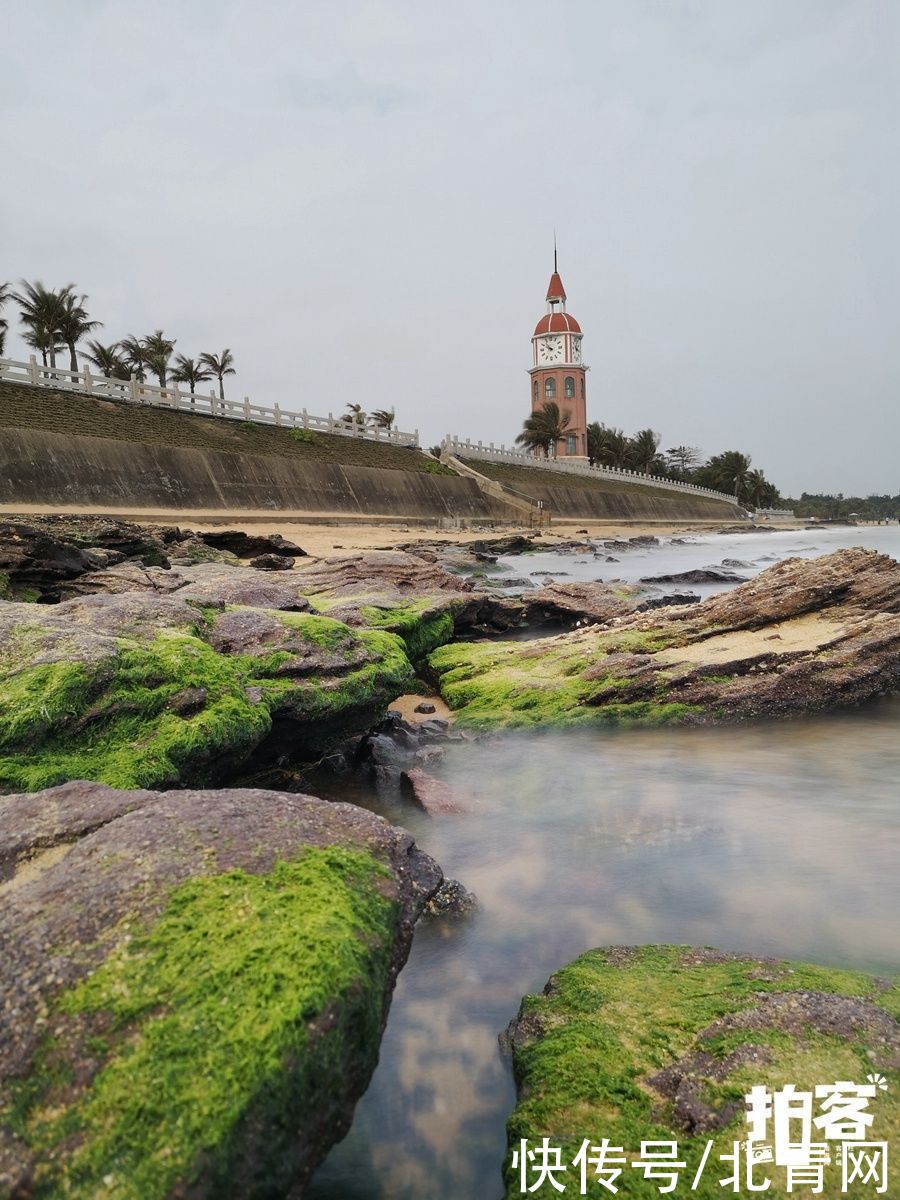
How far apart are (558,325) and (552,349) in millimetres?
3164

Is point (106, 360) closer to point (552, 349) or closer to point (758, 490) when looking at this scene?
point (552, 349)

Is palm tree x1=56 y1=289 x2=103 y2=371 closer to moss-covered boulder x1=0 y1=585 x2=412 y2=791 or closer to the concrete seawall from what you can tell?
the concrete seawall

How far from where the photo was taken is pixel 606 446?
96.4 m

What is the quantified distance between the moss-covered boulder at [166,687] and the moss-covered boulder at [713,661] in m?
2.00

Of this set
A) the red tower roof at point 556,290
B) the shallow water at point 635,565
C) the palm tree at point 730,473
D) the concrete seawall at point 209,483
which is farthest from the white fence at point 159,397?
the palm tree at point 730,473

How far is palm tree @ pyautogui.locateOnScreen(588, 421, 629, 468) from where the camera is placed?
316ft

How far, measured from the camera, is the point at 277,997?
6.72 feet

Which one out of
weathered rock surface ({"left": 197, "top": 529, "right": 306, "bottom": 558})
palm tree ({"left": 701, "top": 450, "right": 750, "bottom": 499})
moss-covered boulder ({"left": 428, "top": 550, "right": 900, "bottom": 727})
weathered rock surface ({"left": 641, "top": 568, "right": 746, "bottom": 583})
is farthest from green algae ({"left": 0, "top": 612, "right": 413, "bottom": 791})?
palm tree ({"left": 701, "top": 450, "right": 750, "bottom": 499})

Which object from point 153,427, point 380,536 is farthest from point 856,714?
point 153,427

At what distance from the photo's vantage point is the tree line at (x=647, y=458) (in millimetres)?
77312

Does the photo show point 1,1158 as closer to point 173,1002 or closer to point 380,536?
point 173,1002

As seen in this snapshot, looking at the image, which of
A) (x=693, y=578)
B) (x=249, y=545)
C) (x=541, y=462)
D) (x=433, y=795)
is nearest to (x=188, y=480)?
(x=249, y=545)

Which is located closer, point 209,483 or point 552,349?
point 209,483

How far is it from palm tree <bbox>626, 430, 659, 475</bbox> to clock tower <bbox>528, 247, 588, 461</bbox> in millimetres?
10911
